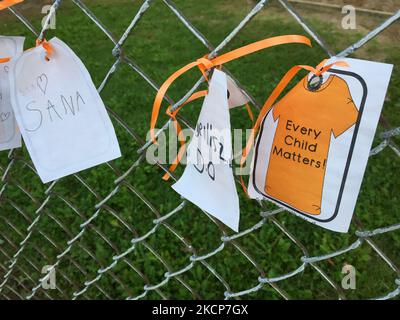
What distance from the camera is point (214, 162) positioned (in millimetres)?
803

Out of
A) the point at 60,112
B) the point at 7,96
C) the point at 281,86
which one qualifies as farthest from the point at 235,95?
the point at 7,96

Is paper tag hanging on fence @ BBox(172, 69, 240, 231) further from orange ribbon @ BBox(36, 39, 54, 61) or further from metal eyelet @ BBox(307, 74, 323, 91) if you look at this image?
orange ribbon @ BBox(36, 39, 54, 61)

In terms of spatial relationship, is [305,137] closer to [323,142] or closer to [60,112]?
[323,142]

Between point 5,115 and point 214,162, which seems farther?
point 5,115

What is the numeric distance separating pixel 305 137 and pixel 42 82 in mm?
554

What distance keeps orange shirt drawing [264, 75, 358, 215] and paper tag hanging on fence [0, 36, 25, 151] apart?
0.58 meters

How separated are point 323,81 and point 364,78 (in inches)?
2.4

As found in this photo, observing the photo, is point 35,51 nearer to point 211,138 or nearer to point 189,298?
point 211,138

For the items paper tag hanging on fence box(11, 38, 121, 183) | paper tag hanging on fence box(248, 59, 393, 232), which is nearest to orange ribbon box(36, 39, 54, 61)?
paper tag hanging on fence box(11, 38, 121, 183)

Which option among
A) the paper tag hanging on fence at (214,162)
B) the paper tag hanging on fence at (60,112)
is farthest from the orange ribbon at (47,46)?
the paper tag hanging on fence at (214,162)

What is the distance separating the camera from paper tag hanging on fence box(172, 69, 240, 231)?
0.75 m

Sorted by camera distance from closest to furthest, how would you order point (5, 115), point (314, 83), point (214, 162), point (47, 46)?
point (314, 83) → point (214, 162) → point (47, 46) → point (5, 115)

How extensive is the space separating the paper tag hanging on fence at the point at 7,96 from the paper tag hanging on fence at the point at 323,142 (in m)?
0.57

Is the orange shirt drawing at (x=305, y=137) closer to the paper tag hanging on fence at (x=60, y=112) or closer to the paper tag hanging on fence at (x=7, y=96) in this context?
the paper tag hanging on fence at (x=60, y=112)
